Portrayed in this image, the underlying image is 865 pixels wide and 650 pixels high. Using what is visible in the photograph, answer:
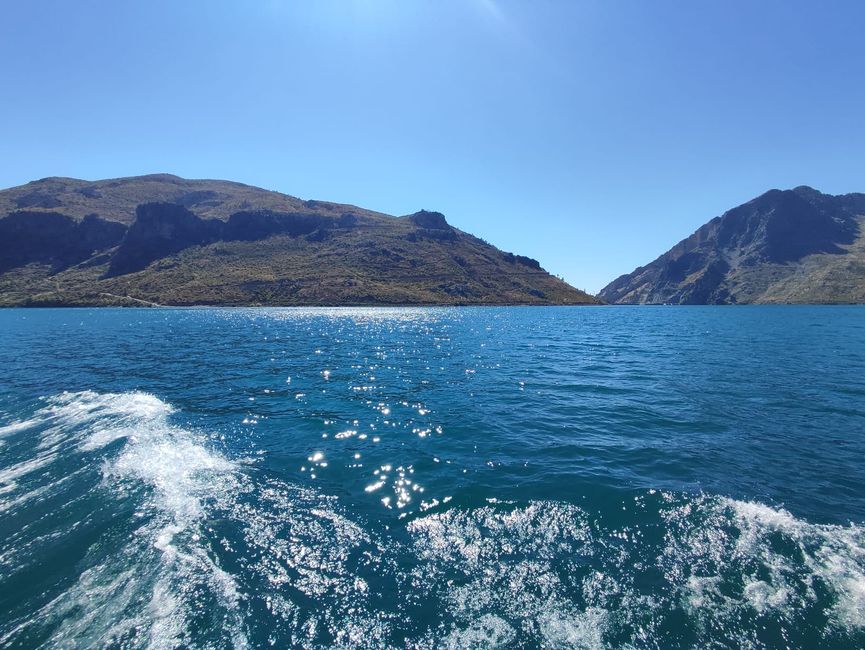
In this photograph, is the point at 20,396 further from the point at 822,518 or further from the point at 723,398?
the point at 723,398

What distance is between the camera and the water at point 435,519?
815cm

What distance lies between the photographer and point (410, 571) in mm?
9727

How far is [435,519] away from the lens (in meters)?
12.2

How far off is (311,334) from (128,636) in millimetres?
68819

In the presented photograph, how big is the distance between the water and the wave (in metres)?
0.06

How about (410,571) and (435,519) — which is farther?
(435,519)

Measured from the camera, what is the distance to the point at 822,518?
1185cm

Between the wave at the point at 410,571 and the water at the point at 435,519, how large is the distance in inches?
2.2

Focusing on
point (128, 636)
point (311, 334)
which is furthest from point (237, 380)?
point (311, 334)

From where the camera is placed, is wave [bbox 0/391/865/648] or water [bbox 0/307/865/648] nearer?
wave [bbox 0/391/865/648]

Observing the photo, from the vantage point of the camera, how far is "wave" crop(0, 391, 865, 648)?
7895 millimetres

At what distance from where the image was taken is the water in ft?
26.7

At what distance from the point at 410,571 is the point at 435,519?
2.55 meters

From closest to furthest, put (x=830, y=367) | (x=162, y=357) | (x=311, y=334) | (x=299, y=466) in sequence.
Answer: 1. (x=299, y=466)
2. (x=830, y=367)
3. (x=162, y=357)
4. (x=311, y=334)
